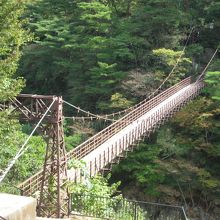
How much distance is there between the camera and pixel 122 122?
1803 cm

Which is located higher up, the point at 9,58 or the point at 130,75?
the point at 9,58

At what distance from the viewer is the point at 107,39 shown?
24.8 metres

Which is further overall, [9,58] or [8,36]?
[9,58]

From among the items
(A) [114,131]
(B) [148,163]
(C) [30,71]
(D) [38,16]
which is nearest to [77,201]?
(A) [114,131]

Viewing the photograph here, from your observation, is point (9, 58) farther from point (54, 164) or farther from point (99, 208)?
point (99, 208)

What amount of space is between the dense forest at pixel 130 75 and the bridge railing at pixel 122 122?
2.96 ft

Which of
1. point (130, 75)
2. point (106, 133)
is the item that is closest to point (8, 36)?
point (106, 133)

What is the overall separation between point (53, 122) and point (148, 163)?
9.85 m

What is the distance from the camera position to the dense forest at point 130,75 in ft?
48.3

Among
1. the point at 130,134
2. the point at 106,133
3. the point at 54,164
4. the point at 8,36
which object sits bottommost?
the point at 106,133

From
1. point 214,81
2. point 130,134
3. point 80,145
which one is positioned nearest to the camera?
point 80,145

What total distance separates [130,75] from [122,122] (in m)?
5.20

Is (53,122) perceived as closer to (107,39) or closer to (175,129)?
(175,129)

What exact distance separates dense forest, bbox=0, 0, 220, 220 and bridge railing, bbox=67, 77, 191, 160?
902mm
